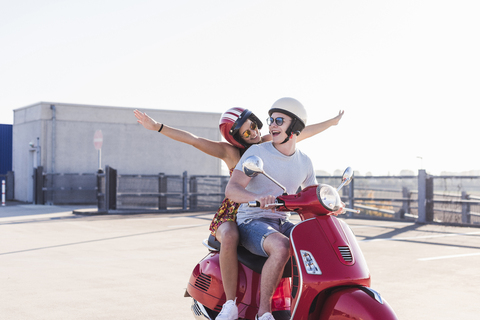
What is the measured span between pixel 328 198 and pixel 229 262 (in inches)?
37.6

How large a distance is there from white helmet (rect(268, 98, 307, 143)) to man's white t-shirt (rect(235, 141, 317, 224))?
20cm

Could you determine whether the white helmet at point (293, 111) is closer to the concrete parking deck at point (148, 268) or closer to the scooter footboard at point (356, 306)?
the scooter footboard at point (356, 306)

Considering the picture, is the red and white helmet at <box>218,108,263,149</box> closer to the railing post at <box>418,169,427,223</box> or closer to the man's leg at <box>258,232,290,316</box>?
the man's leg at <box>258,232,290,316</box>

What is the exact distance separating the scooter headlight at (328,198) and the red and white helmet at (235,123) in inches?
49.7

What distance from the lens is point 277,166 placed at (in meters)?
3.74

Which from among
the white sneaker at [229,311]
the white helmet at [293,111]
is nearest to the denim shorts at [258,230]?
the white sneaker at [229,311]

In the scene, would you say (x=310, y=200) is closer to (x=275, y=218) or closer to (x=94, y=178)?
(x=275, y=218)

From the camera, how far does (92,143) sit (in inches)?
883

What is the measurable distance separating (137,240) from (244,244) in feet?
23.2

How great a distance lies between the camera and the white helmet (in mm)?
3631

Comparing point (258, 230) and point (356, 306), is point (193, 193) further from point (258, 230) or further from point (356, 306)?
point (356, 306)

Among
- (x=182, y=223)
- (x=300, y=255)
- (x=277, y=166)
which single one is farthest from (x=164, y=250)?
(x=300, y=255)

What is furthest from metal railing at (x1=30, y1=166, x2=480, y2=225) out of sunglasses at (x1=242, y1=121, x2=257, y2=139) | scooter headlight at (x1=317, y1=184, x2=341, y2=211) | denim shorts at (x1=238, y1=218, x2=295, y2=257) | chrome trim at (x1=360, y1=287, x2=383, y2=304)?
chrome trim at (x1=360, y1=287, x2=383, y2=304)

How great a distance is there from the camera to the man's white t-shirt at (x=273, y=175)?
147 inches
